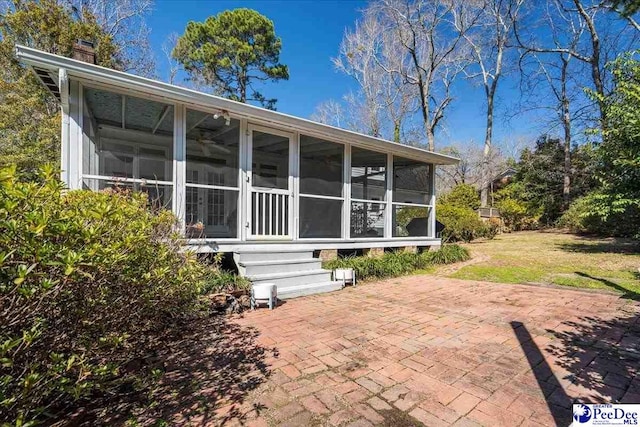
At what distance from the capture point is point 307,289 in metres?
5.67

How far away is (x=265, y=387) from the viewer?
8.39ft

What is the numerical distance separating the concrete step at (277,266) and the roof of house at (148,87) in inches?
103

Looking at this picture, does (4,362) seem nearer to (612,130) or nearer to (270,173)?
(270,173)

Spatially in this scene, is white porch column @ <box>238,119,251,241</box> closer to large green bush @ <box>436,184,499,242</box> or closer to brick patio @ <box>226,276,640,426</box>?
brick patio @ <box>226,276,640,426</box>

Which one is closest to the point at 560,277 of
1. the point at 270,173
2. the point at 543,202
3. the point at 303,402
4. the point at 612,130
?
the point at 612,130

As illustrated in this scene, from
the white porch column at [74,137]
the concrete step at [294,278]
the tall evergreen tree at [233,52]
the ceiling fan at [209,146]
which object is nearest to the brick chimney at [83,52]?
the white porch column at [74,137]

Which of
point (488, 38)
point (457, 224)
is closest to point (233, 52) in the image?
point (457, 224)

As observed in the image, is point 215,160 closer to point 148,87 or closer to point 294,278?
point 148,87

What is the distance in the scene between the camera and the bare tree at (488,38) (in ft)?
60.3

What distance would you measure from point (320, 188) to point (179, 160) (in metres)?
2.98

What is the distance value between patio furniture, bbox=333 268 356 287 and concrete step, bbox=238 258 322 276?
0.37 meters

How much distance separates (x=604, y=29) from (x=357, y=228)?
58.0 feet

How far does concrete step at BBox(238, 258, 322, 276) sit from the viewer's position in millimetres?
5439

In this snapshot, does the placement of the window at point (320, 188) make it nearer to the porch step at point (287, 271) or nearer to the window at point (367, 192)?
the window at point (367, 192)
